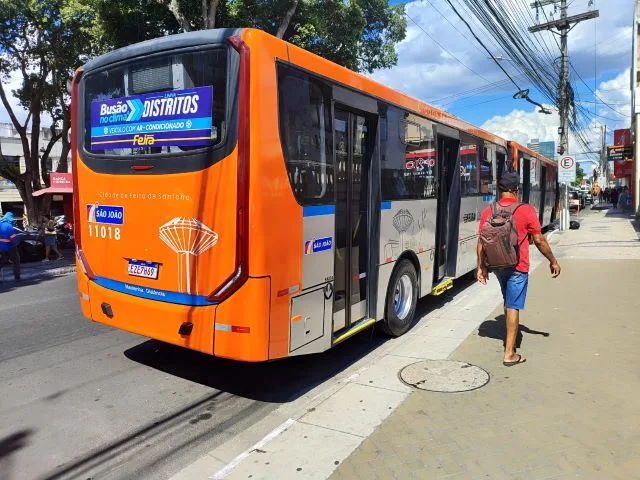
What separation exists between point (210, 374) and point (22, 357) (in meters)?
2.30

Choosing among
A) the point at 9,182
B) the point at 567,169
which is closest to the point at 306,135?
the point at 567,169

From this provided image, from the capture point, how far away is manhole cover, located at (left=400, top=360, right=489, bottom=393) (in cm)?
441

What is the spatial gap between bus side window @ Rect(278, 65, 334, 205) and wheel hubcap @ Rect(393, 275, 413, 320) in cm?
216

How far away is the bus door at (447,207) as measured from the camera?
7590 mm

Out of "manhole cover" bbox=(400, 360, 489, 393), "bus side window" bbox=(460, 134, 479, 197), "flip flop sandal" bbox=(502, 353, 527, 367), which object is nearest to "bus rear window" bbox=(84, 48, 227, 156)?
"manhole cover" bbox=(400, 360, 489, 393)

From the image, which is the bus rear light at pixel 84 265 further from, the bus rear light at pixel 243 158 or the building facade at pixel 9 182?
the building facade at pixel 9 182

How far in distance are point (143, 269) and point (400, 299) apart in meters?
3.28

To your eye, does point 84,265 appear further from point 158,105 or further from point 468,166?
point 468,166

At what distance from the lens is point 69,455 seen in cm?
358

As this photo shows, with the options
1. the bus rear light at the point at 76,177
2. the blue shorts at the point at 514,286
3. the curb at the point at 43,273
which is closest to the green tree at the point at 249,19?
the curb at the point at 43,273

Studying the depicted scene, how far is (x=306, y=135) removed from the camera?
4.22m

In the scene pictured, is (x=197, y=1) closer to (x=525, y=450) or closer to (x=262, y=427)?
(x=262, y=427)

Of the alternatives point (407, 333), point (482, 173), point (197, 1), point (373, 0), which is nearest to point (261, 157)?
point (407, 333)

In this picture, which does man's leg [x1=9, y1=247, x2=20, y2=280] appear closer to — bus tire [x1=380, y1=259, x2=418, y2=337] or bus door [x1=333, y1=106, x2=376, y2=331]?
bus tire [x1=380, y1=259, x2=418, y2=337]
